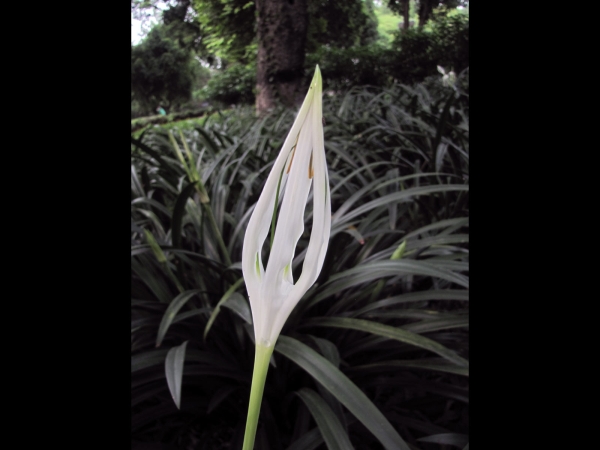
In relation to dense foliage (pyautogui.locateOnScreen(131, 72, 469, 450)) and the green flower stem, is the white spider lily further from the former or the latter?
dense foliage (pyautogui.locateOnScreen(131, 72, 469, 450))

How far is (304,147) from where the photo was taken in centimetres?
23

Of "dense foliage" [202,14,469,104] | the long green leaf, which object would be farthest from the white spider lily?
"dense foliage" [202,14,469,104]

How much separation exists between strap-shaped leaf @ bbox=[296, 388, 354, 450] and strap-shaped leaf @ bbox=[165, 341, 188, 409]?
185 mm

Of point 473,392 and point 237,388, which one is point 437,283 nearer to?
point 237,388

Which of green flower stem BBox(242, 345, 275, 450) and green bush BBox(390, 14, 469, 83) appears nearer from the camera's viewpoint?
green flower stem BBox(242, 345, 275, 450)

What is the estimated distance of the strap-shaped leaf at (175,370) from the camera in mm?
555

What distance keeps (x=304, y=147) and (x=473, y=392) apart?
28 centimetres

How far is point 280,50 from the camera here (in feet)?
9.18

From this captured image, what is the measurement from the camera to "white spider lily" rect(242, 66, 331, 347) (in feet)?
0.74

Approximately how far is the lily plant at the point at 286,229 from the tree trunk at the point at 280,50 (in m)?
2.61

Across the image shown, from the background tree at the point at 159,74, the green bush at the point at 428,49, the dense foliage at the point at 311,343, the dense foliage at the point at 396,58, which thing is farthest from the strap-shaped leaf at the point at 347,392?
the background tree at the point at 159,74

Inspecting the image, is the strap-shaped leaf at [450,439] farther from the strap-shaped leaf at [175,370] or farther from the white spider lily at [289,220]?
the white spider lily at [289,220]
